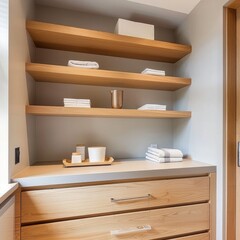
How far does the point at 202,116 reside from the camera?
1440mm

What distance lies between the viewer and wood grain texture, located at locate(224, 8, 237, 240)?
1222 mm

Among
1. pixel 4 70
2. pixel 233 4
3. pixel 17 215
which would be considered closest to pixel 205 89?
pixel 233 4

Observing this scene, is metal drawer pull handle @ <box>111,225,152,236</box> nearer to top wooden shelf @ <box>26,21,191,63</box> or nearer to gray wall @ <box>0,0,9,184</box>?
gray wall @ <box>0,0,9,184</box>

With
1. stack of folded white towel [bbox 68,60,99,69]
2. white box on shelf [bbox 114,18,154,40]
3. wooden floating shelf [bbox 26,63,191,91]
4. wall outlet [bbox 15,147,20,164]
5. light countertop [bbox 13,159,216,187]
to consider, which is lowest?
light countertop [bbox 13,159,216,187]

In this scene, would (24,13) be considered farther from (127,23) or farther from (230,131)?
(230,131)

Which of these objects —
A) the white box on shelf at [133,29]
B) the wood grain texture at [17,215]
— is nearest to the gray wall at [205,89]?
the white box on shelf at [133,29]

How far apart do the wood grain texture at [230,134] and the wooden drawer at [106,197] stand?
0.15 metres

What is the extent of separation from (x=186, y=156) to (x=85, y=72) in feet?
3.73

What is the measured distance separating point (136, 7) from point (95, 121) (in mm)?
1041

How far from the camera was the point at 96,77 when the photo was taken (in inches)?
54.2

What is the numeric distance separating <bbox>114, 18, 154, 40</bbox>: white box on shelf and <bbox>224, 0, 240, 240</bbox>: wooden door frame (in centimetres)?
57

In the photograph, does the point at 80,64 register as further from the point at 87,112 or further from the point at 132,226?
the point at 132,226

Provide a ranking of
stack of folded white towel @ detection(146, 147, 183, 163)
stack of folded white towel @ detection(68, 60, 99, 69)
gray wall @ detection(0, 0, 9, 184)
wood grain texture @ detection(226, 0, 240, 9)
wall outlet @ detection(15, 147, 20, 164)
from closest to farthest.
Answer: gray wall @ detection(0, 0, 9, 184) → wall outlet @ detection(15, 147, 20, 164) → wood grain texture @ detection(226, 0, 240, 9) → stack of folded white towel @ detection(68, 60, 99, 69) → stack of folded white towel @ detection(146, 147, 183, 163)

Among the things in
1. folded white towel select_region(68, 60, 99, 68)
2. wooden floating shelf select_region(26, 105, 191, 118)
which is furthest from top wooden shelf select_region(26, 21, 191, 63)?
wooden floating shelf select_region(26, 105, 191, 118)
